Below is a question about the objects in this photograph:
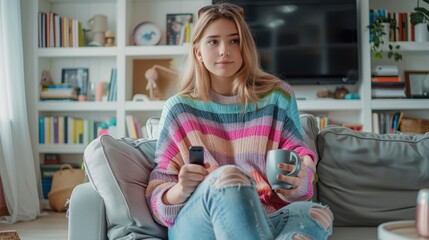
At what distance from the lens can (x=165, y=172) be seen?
1.47 meters

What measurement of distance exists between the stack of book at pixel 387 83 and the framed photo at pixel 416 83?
0.19 m

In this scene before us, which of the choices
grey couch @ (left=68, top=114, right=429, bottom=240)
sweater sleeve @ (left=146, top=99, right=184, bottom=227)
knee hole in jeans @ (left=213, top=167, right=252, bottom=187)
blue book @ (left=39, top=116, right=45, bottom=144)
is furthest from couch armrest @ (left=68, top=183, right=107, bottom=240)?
blue book @ (left=39, top=116, right=45, bottom=144)

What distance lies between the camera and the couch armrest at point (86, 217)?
1359mm

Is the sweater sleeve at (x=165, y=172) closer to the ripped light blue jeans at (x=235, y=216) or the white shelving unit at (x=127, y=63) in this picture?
the ripped light blue jeans at (x=235, y=216)

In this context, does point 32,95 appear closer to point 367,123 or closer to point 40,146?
point 40,146

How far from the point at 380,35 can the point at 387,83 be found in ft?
1.29

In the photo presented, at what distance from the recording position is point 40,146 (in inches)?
160

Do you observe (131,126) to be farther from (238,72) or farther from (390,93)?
(238,72)

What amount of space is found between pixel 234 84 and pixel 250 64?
9 cm

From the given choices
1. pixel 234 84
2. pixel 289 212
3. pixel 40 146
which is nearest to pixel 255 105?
pixel 234 84

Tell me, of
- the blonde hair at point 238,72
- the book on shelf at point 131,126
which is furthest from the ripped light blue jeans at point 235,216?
the book on shelf at point 131,126

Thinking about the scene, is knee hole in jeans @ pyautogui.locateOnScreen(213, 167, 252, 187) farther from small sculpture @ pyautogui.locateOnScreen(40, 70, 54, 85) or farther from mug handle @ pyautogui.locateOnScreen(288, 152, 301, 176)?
small sculpture @ pyautogui.locateOnScreen(40, 70, 54, 85)

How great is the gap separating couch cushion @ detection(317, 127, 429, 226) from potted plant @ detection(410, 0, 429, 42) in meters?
2.37

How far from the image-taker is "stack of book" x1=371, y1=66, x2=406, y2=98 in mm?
3977
